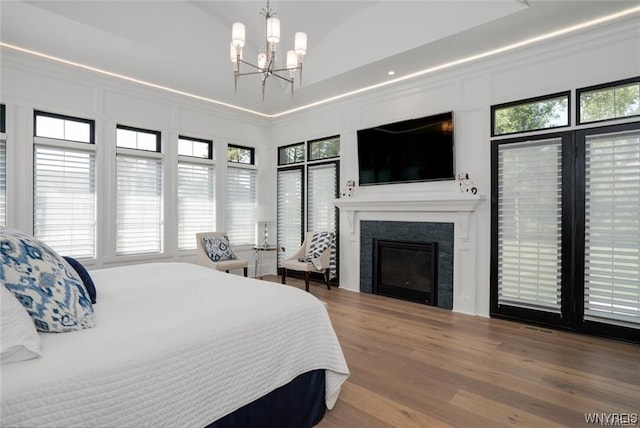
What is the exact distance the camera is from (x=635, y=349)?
289 centimetres

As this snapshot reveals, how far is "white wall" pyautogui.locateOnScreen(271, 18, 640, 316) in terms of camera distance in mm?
3172

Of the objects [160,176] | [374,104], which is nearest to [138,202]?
[160,176]

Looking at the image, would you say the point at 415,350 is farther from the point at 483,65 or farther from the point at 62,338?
the point at 483,65

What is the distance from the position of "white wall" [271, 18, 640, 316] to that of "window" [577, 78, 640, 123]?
0.08 m

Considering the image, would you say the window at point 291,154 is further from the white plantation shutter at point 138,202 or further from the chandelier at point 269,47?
the chandelier at point 269,47

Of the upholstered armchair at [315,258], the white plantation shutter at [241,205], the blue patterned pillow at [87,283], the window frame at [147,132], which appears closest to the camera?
the blue patterned pillow at [87,283]

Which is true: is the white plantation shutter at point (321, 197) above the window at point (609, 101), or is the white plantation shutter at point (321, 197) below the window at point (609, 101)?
below

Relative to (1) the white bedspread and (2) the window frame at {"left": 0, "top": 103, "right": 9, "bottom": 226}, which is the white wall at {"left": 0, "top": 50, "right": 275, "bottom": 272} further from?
(1) the white bedspread

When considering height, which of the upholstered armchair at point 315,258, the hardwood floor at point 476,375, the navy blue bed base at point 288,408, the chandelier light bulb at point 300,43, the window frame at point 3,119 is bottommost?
the hardwood floor at point 476,375

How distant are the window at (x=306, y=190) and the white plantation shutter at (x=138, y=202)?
2.08 m

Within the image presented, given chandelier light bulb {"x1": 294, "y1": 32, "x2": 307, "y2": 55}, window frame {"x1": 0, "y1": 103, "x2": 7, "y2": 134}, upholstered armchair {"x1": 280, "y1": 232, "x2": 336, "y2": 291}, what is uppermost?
chandelier light bulb {"x1": 294, "y1": 32, "x2": 307, "y2": 55}

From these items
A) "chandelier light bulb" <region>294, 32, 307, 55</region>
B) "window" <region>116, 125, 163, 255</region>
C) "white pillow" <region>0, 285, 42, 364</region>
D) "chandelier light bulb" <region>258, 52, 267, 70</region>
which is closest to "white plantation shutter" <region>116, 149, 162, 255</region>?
"window" <region>116, 125, 163, 255</region>

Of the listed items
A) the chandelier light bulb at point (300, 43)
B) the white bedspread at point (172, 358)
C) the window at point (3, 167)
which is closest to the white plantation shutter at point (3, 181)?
the window at point (3, 167)

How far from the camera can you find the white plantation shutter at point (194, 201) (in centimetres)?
516
